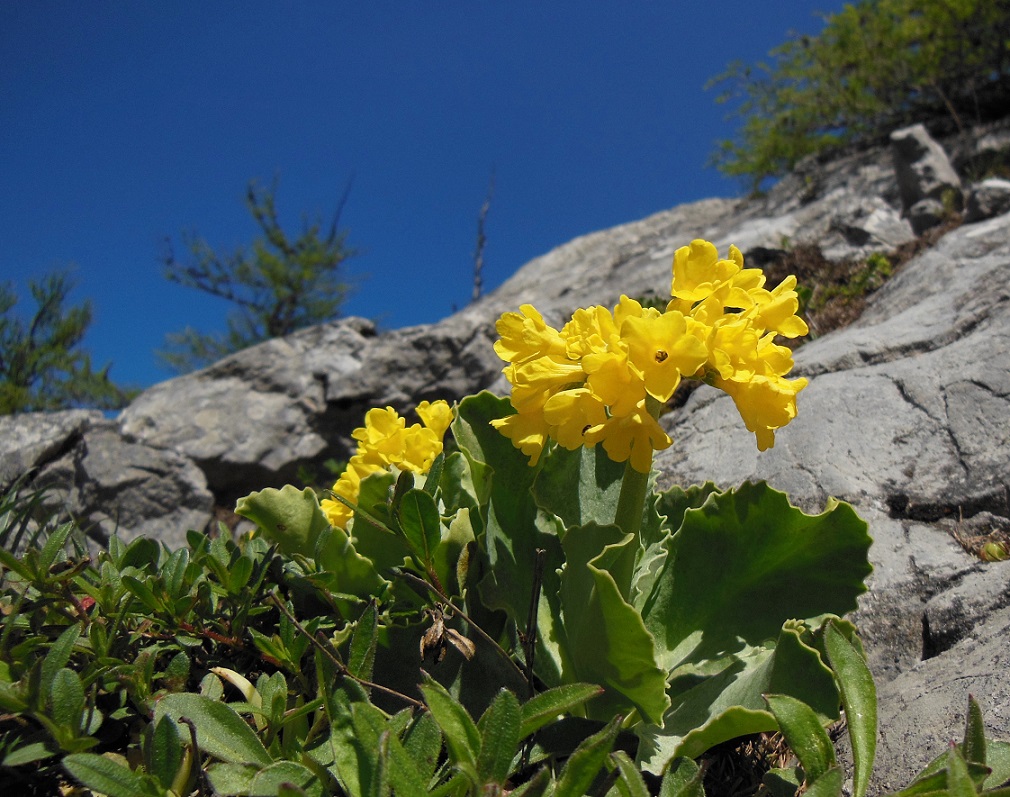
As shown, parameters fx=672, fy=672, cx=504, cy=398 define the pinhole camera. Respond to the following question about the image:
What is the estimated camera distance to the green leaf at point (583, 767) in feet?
3.37

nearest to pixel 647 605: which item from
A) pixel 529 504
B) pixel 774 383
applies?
pixel 529 504

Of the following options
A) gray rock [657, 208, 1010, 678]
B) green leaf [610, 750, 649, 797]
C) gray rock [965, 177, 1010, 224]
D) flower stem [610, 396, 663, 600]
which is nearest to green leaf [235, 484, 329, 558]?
flower stem [610, 396, 663, 600]

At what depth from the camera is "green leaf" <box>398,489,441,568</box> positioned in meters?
1.45

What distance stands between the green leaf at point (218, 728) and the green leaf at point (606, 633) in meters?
0.61

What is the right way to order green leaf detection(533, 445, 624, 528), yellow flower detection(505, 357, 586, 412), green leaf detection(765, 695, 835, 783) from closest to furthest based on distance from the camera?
green leaf detection(765, 695, 835, 783)
yellow flower detection(505, 357, 586, 412)
green leaf detection(533, 445, 624, 528)

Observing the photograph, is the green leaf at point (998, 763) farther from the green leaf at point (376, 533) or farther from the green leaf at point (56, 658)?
the green leaf at point (56, 658)

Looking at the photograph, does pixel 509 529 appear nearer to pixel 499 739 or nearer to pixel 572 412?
pixel 572 412

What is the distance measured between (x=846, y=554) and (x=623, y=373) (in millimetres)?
648

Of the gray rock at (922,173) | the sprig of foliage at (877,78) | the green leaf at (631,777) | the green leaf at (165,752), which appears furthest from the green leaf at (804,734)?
the sprig of foliage at (877,78)

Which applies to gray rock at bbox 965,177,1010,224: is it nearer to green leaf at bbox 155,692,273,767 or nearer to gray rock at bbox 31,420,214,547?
green leaf at bbox 155,692,273,767

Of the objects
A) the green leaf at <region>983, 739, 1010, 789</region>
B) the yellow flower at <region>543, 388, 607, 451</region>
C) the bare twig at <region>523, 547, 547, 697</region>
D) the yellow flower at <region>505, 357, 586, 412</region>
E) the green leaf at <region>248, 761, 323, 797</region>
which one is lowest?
the green leaf at <region>983, 739, 1010, 789</region>

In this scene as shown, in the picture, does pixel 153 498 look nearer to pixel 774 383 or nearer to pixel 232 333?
pixel 774 383

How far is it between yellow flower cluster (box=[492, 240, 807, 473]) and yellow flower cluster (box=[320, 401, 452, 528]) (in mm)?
753

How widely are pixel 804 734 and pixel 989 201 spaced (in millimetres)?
5309
